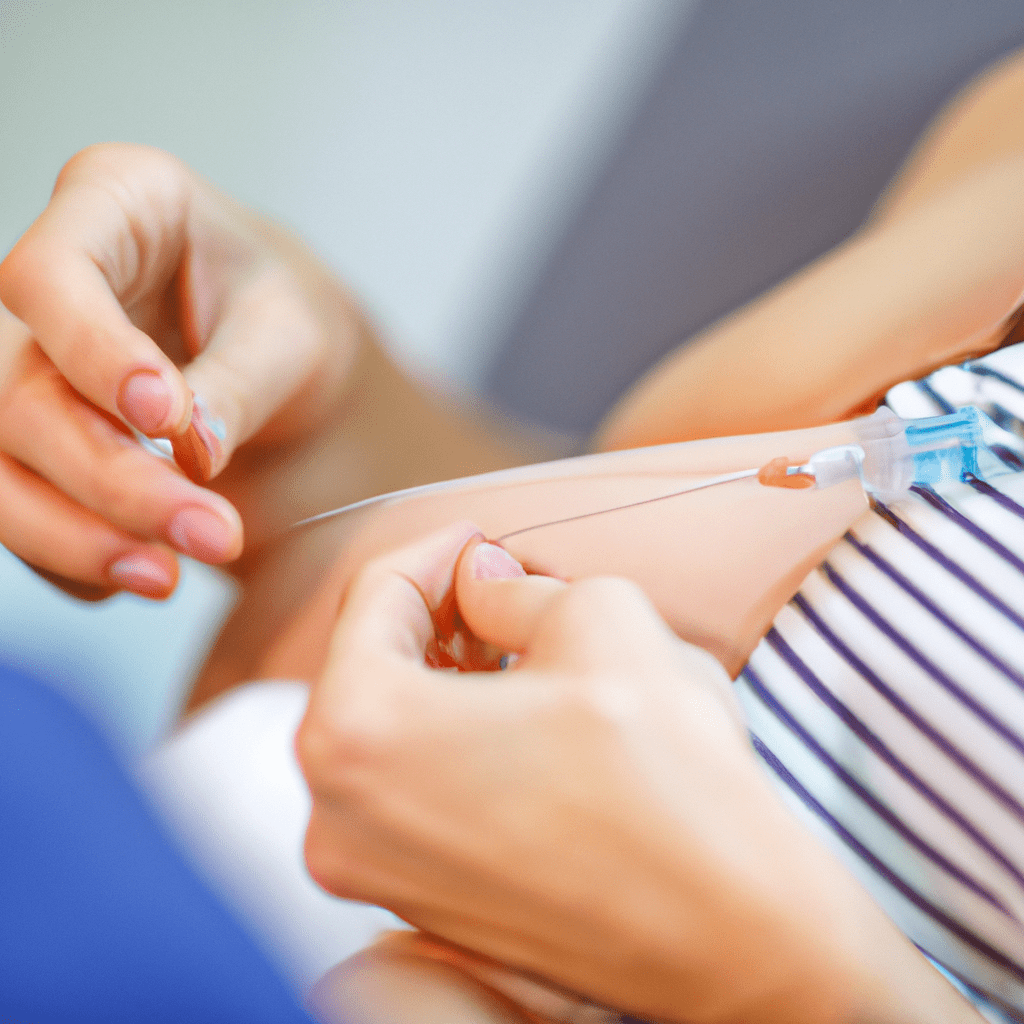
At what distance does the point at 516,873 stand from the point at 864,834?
0.18 metres

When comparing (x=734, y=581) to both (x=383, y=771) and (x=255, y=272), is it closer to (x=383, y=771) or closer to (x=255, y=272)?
(x=383, y=771)

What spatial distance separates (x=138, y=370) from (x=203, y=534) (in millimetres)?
83

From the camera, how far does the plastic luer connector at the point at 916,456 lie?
393 millimetres

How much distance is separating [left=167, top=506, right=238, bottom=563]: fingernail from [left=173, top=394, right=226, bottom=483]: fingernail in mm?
45

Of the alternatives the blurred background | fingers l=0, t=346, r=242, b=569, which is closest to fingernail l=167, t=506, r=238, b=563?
fingers l=0, t=346, r=242, b=569

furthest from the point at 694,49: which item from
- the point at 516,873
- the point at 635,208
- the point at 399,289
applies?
the point at 516,873

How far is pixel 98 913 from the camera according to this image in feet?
1.08

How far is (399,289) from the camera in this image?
0.86m

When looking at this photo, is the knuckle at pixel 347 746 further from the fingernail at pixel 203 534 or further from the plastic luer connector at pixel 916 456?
the plastic luer connector at pixel 916 456

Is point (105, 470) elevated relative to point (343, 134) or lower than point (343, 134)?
lower

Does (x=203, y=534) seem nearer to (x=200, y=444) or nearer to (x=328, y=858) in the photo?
(x=200, y=444)

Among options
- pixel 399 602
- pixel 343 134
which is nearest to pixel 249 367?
pixel 399 602

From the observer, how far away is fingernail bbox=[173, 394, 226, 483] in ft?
1.31

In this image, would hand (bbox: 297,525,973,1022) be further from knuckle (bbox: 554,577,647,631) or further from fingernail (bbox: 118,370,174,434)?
fingernail (bbox: 118,370,174,434)
